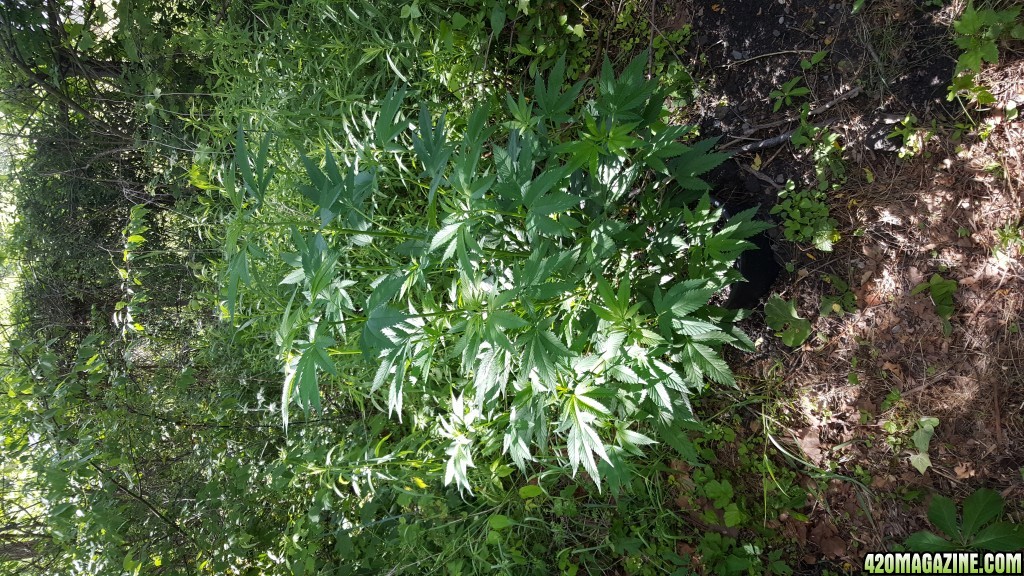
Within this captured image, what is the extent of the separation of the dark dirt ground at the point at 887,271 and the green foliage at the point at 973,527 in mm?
108

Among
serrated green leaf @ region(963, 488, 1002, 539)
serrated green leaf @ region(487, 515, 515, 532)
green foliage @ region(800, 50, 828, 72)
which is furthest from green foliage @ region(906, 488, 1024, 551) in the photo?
green foliage @ region(800, 50, 828, 72)

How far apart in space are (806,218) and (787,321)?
A: 381mm

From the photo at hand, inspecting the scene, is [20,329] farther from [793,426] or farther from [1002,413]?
[1002,413]

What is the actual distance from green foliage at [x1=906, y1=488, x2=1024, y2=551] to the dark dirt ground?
0.11 metres

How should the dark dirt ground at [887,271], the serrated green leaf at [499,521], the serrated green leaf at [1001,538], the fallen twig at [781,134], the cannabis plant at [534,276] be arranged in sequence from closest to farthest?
the cannabis plant at [534,276] → the serrated green leaf at [1001,538] → the dark dirt ground at [887,271] → the fallen twig at [781,134] → the serrated green leaf at [499,521]

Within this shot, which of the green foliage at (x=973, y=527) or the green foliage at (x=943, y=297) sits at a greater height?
the green foliage at (x=943, y=297)

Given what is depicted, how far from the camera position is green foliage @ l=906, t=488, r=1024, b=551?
60.6 inches

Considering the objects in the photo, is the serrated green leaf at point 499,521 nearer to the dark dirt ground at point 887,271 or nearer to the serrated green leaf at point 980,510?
the dark dirt ground at point 887,271

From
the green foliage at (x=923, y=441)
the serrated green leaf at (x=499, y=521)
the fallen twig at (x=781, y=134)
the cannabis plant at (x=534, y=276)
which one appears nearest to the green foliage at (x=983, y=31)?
the fallen twig at (x=781, y=134)

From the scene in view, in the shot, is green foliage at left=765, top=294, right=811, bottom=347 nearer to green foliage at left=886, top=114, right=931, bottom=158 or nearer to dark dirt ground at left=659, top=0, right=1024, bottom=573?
dark dirt ground at left=659, top=0, right=1024, bottom=573

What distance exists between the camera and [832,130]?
75.3 inches

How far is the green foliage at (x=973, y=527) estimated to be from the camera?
5.05 ft

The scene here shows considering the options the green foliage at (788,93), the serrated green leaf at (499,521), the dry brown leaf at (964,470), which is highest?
the green foliage at (788,93)

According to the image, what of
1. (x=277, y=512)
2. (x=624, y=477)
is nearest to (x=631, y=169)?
(x=624, y=477)
